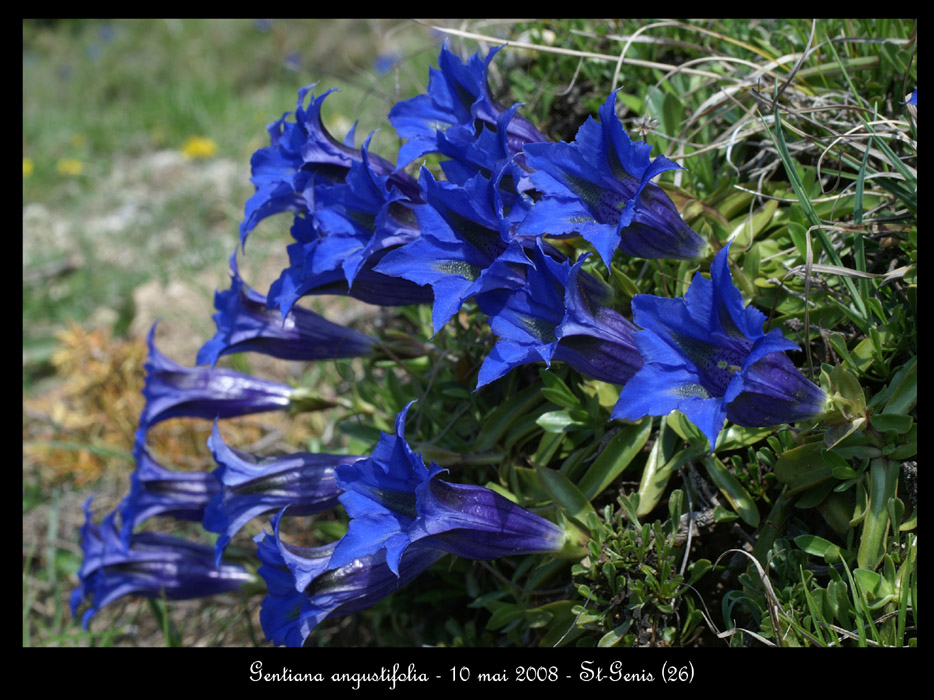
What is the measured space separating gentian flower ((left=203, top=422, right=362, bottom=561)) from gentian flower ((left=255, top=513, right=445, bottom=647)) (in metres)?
0.19

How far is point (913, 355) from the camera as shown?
5.52 feet

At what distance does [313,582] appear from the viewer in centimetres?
170

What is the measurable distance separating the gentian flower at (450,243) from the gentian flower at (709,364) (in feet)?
1.16

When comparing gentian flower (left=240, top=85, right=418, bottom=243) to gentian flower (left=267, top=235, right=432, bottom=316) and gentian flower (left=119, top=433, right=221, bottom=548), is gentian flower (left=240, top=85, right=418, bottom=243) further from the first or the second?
gentian flower (left=119, top=433, right=221, bottom=548)

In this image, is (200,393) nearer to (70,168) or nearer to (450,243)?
(450,243)

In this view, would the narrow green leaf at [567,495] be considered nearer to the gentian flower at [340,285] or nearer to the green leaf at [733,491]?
the green leaf at [733,491]

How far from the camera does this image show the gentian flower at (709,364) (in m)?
1.31

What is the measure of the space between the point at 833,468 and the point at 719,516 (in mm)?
260

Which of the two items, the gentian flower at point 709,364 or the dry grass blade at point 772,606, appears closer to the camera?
the gentian flower at point 709,364

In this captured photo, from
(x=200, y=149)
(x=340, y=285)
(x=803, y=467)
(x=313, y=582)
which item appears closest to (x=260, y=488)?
(x=313, y=582)

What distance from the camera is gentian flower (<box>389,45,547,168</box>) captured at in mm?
1795

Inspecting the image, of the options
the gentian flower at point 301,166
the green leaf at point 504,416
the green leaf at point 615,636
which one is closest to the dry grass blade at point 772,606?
the green leaf at point 615,636

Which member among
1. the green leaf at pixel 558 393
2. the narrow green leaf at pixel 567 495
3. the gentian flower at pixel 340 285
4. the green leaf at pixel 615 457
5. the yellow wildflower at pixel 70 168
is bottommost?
the narrow green leaf at pixel 567 495

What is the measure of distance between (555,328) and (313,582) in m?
0.75
